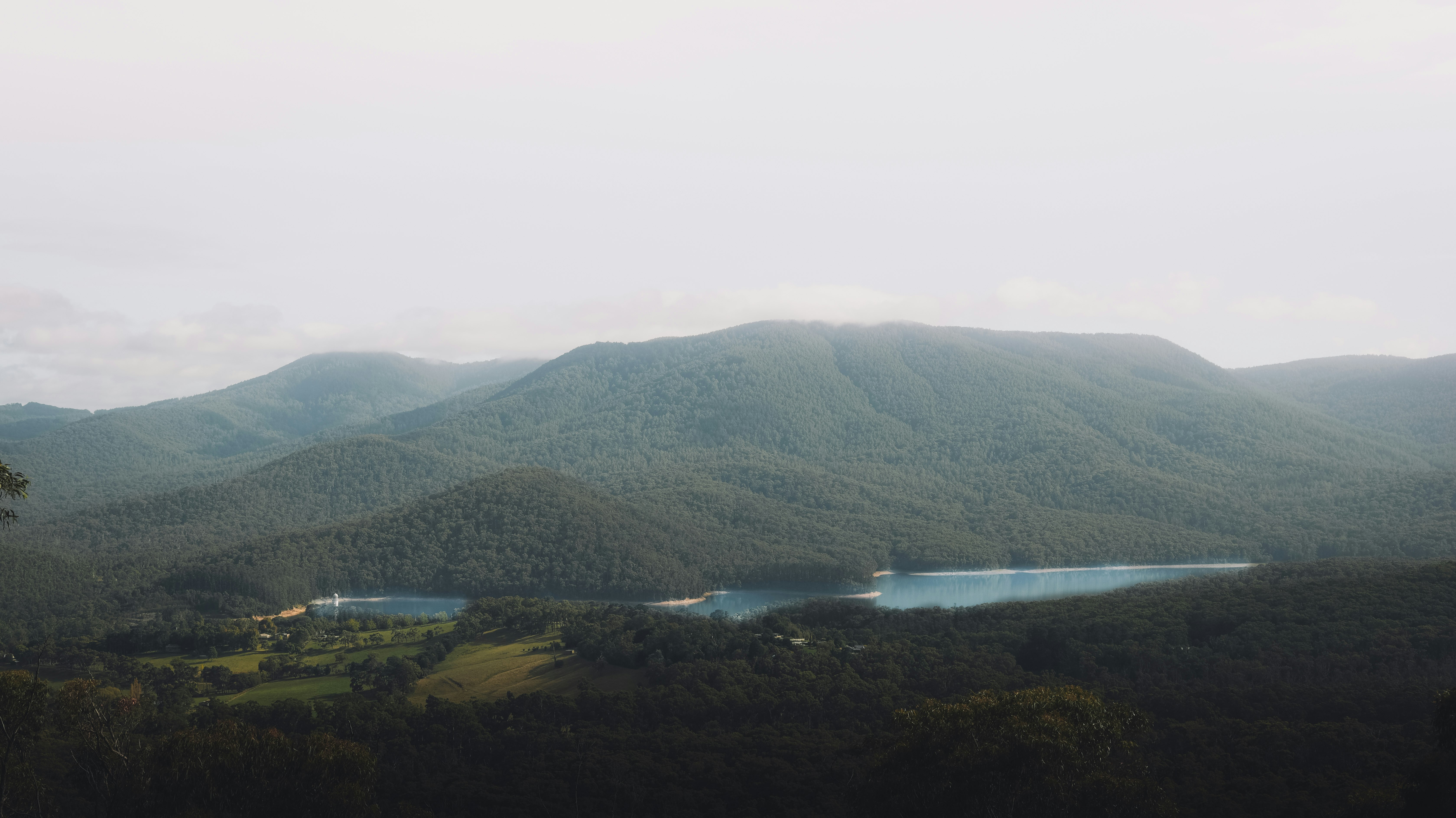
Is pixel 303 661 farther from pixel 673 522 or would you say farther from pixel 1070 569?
pixel 1070 569

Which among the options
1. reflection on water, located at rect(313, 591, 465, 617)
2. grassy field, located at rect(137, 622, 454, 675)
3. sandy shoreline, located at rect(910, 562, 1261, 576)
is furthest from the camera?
sandy shoreline, located at rect(910, 562, 1261, 576)

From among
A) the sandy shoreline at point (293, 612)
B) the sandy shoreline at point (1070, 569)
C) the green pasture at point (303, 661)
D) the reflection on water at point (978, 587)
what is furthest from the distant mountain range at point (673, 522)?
the green pasture at point (303, 661)

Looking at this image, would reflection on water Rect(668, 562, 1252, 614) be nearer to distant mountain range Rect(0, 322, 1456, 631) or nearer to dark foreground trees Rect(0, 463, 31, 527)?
distant mountain range Rect(0, 322, 1456, 631)

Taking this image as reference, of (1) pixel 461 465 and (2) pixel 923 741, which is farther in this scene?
(1) pixel 461 465

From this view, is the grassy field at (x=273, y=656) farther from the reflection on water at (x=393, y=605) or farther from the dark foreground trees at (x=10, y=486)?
the dark foreground trees at (x=10, y=486)

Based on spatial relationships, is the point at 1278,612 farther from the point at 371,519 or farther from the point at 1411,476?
the point at 1411,476

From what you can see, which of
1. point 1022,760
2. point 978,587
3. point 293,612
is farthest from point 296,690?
point 978,587

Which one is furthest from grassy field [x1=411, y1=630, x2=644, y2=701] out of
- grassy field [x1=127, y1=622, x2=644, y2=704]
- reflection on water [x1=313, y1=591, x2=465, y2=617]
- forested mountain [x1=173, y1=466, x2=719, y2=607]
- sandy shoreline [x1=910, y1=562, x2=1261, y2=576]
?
sandy shoreline [x1=910, y1=562, x2=1261, y2=576]

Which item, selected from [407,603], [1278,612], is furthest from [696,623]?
[407,603]
